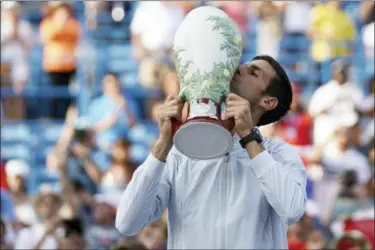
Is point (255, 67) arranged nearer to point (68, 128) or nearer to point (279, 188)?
point (279, 188)

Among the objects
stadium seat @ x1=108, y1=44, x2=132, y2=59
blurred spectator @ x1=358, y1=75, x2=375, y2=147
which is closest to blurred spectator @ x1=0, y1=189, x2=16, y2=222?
stadium seat @ x1=108, y1=44, x2=132, y2=59

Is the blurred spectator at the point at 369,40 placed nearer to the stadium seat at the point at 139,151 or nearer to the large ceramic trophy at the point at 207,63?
the stadium seat at the point at 139,151

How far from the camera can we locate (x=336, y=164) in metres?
10.1

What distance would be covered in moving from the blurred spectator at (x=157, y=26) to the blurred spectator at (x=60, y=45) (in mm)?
629

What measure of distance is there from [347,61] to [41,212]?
13.8 feet

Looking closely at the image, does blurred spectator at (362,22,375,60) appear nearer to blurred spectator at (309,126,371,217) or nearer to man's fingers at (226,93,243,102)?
blurred spectator at (309,126,371,217)

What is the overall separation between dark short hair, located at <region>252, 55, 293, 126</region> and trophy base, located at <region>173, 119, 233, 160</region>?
0.41 m

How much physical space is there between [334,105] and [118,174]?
2214mm

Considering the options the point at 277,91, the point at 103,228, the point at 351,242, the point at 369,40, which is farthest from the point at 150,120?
the point at 277,91

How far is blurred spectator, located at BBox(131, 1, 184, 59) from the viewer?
38.7 ft

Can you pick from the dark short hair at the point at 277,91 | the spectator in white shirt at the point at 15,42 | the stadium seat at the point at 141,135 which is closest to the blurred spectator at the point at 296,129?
the stadium seat at the point at 141,135

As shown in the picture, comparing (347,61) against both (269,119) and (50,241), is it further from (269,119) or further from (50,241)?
(269,119)

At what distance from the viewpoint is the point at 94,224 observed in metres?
9.21

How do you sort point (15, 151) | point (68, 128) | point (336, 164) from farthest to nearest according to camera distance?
point (15, 151) → point (68, 128) → point (336, 164)
